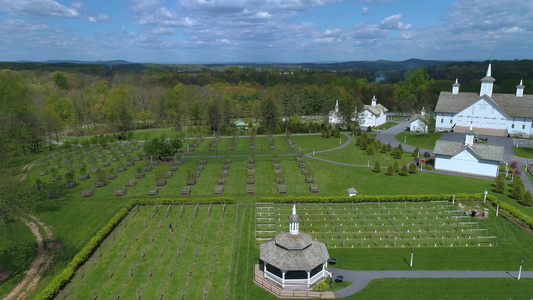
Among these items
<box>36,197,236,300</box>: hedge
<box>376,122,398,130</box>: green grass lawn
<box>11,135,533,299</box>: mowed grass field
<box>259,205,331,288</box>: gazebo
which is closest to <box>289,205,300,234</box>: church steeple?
<box>259,205,331,288</box>: gazebo

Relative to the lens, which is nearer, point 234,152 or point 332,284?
point 332,284

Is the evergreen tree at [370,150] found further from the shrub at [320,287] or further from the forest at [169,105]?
the shrub at [320,287]

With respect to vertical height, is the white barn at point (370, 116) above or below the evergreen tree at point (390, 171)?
above

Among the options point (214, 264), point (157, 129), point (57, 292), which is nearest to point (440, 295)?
point (214, 264)

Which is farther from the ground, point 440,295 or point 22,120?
point 22,120

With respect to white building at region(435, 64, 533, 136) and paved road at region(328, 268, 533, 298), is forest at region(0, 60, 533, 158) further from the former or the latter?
paved road at region(328, 268, 533, 298)

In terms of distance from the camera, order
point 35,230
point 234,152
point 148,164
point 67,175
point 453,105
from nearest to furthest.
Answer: point 35,230 → point 67,175 → point 148,164 → point 234,152 → point 453,105

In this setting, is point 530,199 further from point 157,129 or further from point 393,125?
point 157,129

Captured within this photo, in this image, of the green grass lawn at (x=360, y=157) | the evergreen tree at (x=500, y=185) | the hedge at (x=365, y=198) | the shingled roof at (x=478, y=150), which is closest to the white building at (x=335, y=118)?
the green grass lawn at (x=360, y=157)
